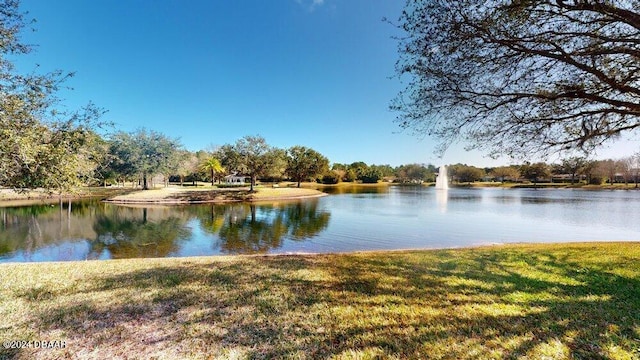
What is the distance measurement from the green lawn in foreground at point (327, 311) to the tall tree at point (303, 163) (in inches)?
2317

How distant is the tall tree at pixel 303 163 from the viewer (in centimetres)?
6475

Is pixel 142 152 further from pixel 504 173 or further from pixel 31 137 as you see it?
pixel 504 173

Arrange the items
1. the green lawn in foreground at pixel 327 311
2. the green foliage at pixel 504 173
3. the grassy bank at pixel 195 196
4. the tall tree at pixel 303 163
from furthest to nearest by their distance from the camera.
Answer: the green foliage at pixel 504 173 → the tall tree at pixel 303 163 → the grassy bank at pixel 195 196 → the green lawn in foreground at pixel 327 311

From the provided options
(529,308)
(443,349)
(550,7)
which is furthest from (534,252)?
(443,349)

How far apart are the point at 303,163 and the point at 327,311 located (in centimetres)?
6122

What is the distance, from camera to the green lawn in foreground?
278 cm

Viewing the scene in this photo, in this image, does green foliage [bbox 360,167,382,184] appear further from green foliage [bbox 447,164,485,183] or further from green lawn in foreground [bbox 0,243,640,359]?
green lawn in foreground [bbox 0,243,640,359]

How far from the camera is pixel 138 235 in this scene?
14844 mm

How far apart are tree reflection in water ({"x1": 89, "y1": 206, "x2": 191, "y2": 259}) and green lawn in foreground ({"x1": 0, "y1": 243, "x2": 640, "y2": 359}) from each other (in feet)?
18.8

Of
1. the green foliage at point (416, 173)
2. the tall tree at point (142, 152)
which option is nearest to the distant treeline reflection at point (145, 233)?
the tall tree at point (142, 152)

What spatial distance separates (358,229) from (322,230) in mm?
2113

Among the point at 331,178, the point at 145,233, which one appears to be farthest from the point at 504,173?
the point at 145,233

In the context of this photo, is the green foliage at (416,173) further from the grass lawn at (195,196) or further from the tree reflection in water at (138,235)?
the tree reflection in water at (138,235)

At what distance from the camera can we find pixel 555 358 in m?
2.56
